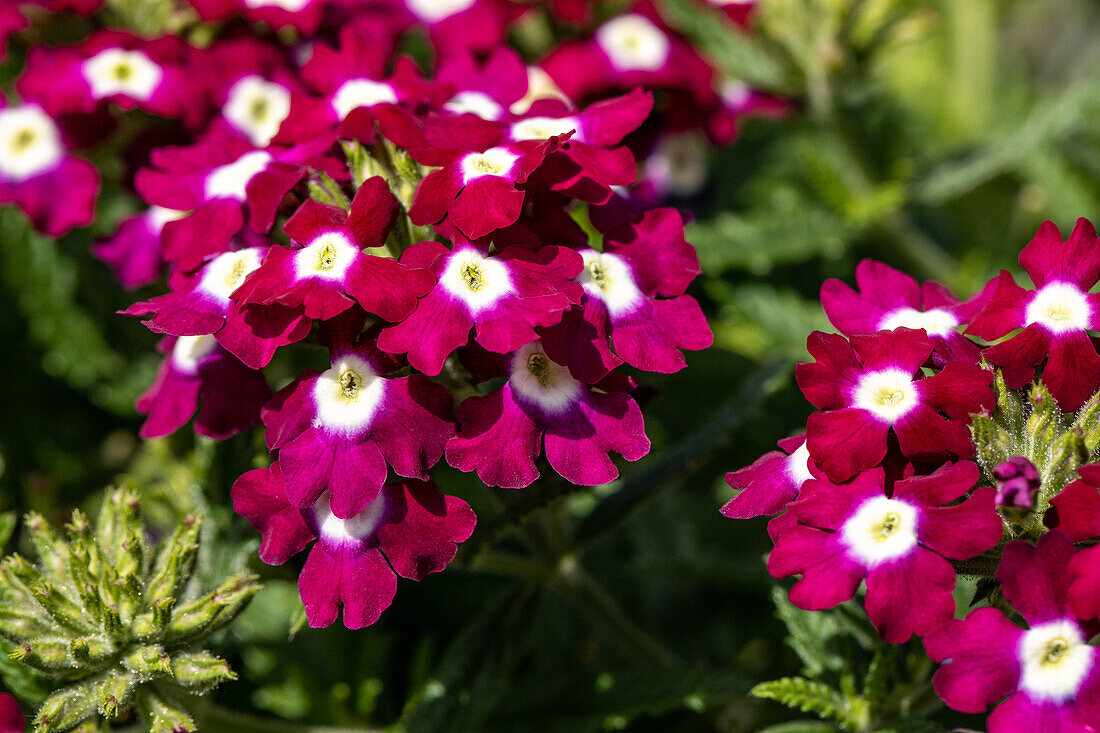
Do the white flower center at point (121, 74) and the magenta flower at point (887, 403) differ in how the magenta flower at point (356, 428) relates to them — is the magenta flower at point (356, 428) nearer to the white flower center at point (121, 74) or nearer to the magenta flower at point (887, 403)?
the magenta flower at point (887, 403)

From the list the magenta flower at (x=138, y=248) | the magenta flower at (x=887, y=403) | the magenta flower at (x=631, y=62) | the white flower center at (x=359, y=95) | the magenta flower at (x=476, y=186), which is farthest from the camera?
the magenta flower at (x=631, y=62)

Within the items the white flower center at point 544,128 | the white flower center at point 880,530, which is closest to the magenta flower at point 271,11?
the white flower center at point 544,128

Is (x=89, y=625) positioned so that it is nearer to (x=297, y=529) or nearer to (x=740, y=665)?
(x=297, y=529)

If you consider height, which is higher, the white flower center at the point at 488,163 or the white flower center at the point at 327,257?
the white flower center at the point at 488,163

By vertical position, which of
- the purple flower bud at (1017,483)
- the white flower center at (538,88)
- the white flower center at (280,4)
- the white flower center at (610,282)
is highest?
the white flower center at (538,88)

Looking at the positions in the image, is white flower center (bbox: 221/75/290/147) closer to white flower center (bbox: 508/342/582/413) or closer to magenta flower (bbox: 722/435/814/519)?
white flower center (bbox: 508/342/582/413)

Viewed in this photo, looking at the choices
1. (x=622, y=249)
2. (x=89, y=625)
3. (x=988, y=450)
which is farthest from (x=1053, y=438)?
(x=89, y=625)

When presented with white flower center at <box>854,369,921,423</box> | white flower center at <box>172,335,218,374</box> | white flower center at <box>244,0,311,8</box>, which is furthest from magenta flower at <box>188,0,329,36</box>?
white flower center at <box>854,369,921,423</box>
